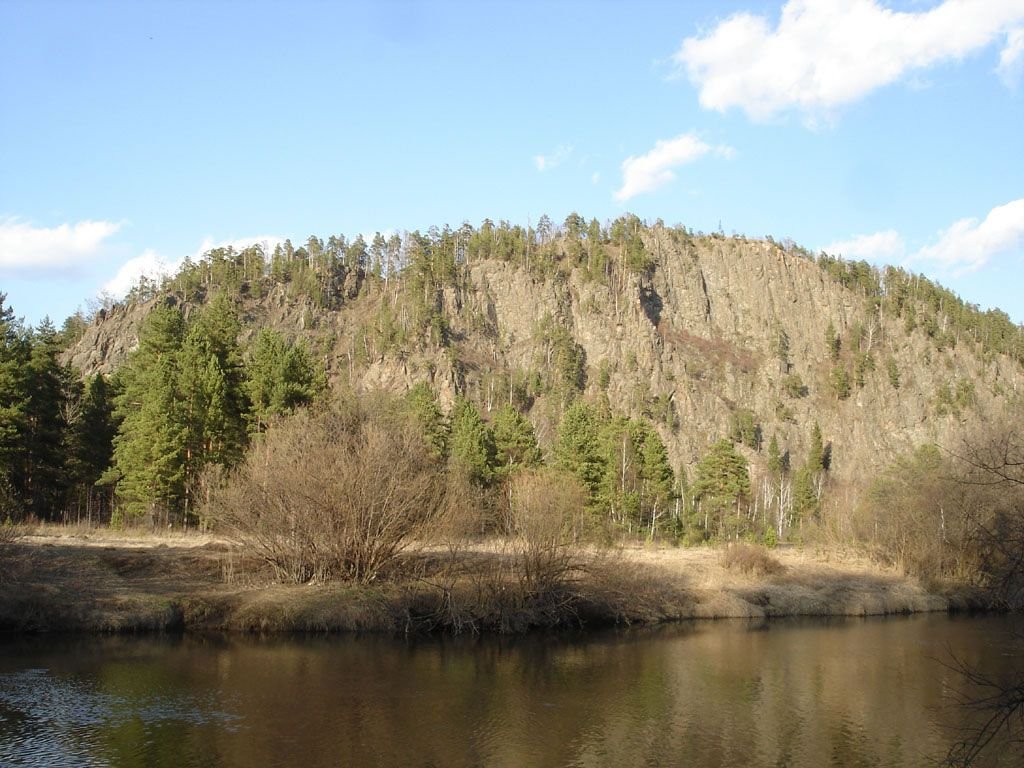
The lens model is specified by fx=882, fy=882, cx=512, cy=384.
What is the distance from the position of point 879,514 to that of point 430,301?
288 feet

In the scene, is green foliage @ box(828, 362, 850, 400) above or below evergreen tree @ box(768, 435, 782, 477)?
above

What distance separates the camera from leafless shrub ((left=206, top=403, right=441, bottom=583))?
31703mm

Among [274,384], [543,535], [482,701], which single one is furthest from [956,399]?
[482,701]

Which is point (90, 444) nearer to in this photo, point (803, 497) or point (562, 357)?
point (803, 497)

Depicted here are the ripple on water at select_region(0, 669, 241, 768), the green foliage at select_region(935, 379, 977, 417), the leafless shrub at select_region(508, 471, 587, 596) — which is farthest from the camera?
the green foliage at select_region(935, 379, 977, 417)

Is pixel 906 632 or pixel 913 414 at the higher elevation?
pixel 913 414

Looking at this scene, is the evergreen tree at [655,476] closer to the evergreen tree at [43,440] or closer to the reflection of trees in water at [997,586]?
the reflection of trees in water at [997,586]

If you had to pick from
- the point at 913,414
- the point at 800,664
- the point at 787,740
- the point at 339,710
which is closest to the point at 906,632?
the point at 800,664

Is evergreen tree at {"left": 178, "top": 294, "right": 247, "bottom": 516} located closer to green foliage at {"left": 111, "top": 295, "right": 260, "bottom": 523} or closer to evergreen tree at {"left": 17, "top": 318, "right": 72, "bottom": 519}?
green foliage at {"left": 111, "top": 295, "right": 260, "bottom": 523}

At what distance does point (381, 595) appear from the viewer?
3131 centimetres

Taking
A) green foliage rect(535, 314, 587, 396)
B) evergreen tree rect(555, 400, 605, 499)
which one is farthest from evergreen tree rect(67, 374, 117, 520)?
green foliage rect(535, 314, 587, 396)

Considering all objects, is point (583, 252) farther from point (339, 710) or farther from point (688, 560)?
point (339, 710)

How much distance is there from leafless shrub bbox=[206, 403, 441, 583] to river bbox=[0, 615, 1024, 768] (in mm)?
4297

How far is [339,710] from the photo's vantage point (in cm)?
2022
